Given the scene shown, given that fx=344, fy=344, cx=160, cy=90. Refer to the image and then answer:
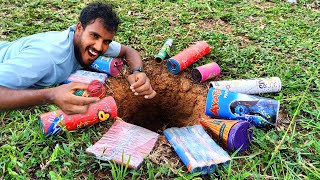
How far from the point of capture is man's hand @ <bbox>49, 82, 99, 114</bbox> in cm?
216

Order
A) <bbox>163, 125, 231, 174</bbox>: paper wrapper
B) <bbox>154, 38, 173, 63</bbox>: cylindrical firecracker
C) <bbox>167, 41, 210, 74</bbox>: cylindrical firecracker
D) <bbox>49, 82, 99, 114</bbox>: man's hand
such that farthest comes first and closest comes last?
1. <bbox>154, 38, 173, 63</bbox>: cylindrical firecracker
2. <bbox>167, 41, 210, 74</bbox>: cylindrical firecracker
3. <bbox>49, 82, 99, 114</bbox>: man's hand
4. <bbox>163, 125, 231, 174</bbox>: paper wrapper

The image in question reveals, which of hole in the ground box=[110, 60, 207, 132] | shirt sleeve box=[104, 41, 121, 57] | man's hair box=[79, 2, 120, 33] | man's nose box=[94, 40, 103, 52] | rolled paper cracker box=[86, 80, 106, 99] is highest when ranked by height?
man's hair box=[79, 2, 120, 33]

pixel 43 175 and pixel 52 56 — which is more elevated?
pixel 52 56

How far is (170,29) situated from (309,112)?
176 cm

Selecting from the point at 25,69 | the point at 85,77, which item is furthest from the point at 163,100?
the point at 25,69

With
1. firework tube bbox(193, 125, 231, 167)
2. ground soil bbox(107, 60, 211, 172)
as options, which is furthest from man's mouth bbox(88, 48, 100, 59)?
firework tube bbox(193, 125, 231, 167)

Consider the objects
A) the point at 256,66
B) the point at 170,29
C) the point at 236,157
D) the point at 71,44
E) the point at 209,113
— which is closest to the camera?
the point at 236,157

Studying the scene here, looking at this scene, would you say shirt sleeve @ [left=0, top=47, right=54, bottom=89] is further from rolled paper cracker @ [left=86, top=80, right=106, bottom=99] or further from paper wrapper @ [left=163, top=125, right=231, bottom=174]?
paper wrapper @ [left=163, top=125, right=231, bottom=174]

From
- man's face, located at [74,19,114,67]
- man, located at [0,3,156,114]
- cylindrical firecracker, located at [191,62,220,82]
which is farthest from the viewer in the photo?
cylindrical firecracker, located at [191,62,220,82]

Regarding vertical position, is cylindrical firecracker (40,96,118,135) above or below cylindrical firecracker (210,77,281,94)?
below

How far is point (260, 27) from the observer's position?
12.7 ft

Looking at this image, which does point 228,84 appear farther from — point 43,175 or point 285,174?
point 43,175

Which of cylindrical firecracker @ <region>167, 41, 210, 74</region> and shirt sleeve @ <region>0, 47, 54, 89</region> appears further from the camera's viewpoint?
cylindrical firecracker @ <region>167, 41, 210, 74</region>

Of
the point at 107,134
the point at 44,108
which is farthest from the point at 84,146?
the point at 44,108
